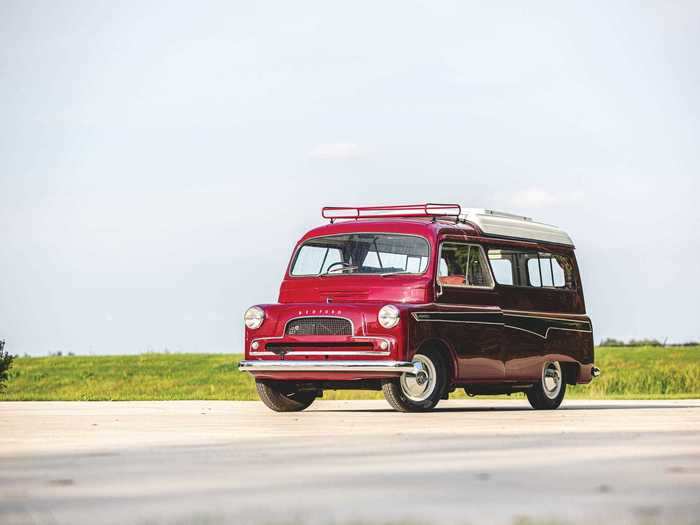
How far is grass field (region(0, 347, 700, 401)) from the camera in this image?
86.3 feet

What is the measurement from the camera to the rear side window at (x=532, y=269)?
17.8m

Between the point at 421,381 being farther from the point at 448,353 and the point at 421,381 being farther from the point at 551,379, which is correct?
the point at 551,379

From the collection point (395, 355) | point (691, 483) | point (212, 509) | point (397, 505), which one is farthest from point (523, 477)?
point (395, 355)

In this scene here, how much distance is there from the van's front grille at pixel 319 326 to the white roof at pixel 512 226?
2596 mm

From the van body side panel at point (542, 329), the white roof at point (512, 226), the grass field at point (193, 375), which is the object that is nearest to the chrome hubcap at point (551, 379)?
the van body side panel at point (542, 329)

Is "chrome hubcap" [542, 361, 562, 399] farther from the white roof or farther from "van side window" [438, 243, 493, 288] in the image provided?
"van side window" [438, 243, 493, 288]

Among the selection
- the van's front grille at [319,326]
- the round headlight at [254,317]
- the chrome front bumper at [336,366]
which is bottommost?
the chrome front bumper at [336,366]

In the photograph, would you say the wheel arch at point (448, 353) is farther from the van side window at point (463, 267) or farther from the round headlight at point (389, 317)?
the round headlight at point (389, 317)

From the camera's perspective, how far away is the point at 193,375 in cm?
3775

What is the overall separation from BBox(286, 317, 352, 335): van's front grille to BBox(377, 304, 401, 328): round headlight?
385 mm

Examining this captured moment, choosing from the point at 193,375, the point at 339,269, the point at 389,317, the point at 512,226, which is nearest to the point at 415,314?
the point at 389,317

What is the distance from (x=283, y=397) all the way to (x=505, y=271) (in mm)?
3152

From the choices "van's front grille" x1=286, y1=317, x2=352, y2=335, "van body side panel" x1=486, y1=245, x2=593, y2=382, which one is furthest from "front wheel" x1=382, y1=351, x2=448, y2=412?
"van body side panel" x1=486, y1=245, x2=593, y2=382

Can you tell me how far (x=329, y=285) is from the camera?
17000mm
